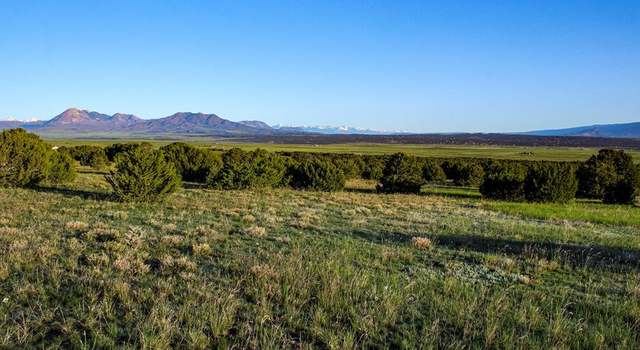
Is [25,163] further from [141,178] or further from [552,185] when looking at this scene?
[552,185]

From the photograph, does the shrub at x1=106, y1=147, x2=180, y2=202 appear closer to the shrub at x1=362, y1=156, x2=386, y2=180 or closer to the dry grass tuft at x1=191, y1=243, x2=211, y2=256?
the dry grass tuft at x1=191, y1=243, x2=211, y2=256

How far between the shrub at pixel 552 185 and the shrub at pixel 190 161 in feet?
64.7

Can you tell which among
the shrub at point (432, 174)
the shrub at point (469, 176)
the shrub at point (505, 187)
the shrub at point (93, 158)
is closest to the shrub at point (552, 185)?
the shrub at point (505, 187)

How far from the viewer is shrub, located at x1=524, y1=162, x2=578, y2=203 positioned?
25734 millimetres

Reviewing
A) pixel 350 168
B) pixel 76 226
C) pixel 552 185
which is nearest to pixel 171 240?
pixel 76 226

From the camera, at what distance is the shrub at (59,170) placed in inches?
880

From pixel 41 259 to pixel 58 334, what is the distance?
3.04 meters

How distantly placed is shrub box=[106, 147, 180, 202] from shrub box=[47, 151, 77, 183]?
664 cm

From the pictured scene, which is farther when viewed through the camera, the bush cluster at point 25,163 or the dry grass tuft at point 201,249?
the bush cluster at point 25,163

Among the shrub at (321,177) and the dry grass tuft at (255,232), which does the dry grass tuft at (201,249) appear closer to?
the dry grass tuft at (255,232)

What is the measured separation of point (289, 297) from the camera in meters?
5.85

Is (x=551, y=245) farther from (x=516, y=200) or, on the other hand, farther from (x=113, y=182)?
(x=516, y=200)

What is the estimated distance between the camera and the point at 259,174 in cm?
2667

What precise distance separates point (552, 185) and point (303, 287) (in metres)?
A: 23.7
